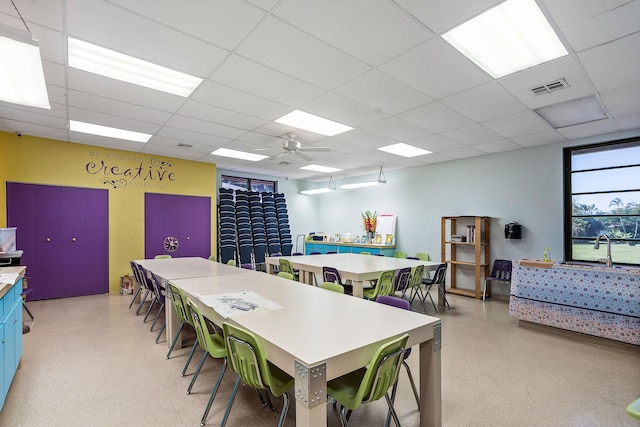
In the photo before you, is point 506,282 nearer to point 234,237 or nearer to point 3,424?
point 234,237

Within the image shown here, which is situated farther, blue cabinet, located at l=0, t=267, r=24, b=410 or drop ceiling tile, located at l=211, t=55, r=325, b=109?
drop ceiling tile, located at l=211, t=55, r=325, b=109

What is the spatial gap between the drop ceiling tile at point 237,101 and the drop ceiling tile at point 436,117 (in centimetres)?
168

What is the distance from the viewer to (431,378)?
2.03m

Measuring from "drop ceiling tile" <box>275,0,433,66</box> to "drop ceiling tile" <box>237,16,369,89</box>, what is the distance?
10 centimetres

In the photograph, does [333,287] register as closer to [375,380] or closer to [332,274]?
[332,274]

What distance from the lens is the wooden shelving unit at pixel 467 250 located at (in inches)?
238

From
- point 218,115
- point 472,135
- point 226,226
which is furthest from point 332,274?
point 226,226

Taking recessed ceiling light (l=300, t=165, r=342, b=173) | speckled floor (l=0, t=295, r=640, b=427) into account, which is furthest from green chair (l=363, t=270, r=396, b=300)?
recessed ceiling light (l=300, t=165, r=342, b=173)

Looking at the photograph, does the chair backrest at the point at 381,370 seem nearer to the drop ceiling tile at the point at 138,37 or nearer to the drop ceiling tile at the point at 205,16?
the drop ceiling tile at the point at 205,16

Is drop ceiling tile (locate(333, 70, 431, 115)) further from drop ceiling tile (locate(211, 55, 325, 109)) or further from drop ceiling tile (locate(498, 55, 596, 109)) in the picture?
drop ceiling tile (locate(498, 55, 596, 109))

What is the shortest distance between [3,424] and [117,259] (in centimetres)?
462

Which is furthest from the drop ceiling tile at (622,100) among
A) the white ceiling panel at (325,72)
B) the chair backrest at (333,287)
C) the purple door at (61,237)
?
the purple door at (61,237)

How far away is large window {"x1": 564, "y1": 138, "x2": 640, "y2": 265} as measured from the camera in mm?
4777

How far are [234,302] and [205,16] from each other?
2.19 m
